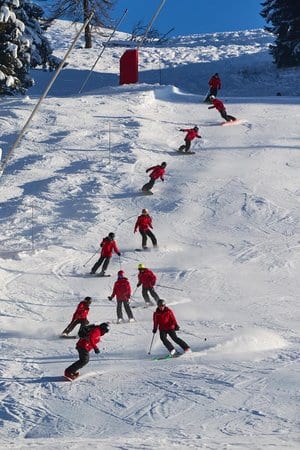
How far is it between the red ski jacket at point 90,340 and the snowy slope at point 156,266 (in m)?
0.53

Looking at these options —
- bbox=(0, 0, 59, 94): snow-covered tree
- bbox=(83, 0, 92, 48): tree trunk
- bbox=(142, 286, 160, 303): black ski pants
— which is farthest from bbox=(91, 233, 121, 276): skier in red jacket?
bbox=(83, 0, 92, 48): tree trunk

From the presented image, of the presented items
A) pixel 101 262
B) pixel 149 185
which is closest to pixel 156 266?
pixel 101 262

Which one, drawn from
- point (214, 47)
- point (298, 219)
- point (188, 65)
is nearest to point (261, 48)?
point (214, 47)

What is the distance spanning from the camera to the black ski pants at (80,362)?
1498cm

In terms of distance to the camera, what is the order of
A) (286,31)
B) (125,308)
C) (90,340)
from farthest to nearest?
1. (286,31)
2. (125,308)
3. (90,340)

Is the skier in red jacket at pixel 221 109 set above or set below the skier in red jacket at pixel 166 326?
above

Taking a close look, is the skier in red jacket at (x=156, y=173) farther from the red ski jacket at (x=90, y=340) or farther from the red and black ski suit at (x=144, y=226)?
the red ski jacket at (x=90, y=340)

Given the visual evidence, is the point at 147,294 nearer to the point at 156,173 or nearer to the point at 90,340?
the point at 90,340

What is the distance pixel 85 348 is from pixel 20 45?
25.6 metres

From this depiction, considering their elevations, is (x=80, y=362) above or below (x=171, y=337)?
below

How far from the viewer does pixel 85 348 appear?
1505 centimetres

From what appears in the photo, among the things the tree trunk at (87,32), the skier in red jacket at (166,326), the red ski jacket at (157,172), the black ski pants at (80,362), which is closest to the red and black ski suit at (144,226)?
the red ski jacket at (157,172)

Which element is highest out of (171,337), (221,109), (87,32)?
(87,32)

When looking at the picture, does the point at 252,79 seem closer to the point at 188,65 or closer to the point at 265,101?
the point at 188,65
